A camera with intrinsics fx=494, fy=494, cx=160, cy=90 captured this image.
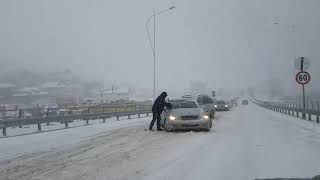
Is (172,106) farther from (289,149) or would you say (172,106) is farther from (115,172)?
(115,172)

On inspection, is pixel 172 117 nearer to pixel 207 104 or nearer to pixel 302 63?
pixel 302 63

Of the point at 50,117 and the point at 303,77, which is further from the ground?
the point at 303,77

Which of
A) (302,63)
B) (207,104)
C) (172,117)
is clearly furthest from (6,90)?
(172,117)

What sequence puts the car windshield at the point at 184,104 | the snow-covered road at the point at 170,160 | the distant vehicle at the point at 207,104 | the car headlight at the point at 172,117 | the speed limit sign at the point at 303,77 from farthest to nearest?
the distant vehicle at the point at 207,104
the speed limit sign at the point at 303,77
the car windshield at the point at 184,104
the car headlight at the point at 172,117
the snow-covered road at the point at 170,160

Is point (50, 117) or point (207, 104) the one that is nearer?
point (50, 117)

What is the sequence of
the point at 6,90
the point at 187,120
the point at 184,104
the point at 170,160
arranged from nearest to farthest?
the point at 170,160
the point at 187,120
the point at 184,104
the point at 6,90

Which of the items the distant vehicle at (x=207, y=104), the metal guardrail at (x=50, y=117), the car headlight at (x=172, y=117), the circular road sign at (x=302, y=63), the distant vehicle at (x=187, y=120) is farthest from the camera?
the distant vehicle at (x=207, y=104)

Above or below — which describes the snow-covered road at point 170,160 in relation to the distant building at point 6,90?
below

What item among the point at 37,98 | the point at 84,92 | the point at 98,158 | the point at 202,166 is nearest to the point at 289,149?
the point at 202,166

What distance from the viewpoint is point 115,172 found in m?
10.2

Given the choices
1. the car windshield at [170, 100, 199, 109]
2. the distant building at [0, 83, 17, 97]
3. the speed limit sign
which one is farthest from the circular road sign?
the distant building at [0, 83, 17, 97]

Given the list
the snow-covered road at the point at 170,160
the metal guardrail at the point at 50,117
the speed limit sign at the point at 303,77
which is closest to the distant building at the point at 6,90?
the metal guardrail at the point at 50,117

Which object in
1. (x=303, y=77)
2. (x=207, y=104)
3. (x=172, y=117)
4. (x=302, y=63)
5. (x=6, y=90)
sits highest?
(x=6, y=90)

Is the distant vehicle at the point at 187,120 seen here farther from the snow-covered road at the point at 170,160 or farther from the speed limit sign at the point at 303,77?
the speed limit sign at the point at 303,77
